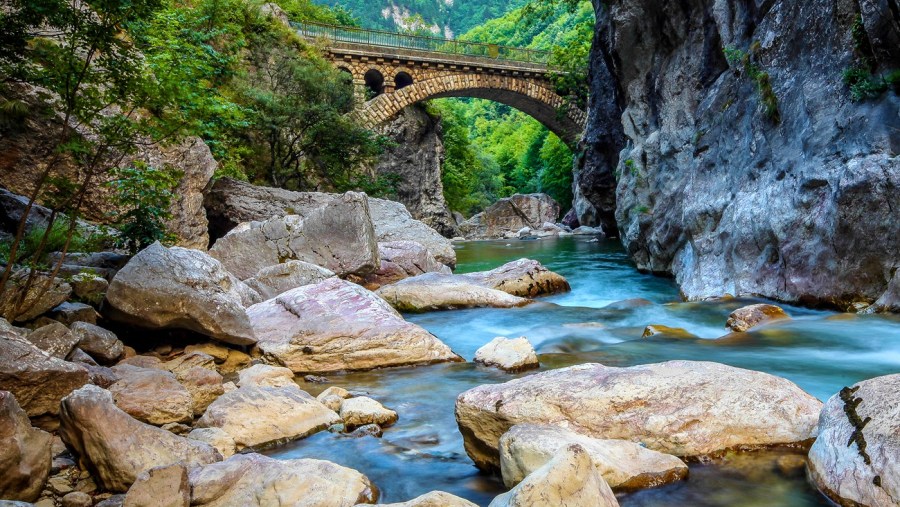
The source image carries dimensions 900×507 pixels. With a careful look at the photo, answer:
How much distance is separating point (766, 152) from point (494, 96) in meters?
27.7

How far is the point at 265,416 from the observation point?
170 inches

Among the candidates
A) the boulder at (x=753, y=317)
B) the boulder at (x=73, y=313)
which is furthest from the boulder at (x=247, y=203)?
the boulder at (x=753, y=317)

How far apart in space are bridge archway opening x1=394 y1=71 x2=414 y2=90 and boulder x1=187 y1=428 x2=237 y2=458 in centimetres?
2960

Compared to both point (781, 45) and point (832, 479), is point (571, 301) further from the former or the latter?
point (832, 479)

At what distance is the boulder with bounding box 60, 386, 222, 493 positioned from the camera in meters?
3.31

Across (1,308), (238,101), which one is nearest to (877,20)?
(1,308)

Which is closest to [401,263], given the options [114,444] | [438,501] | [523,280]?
[523,280]

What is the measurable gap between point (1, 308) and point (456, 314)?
20.4 feet

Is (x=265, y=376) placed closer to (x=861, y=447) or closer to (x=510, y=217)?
(x=861, y=447)

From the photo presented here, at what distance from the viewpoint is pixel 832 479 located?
123 inches

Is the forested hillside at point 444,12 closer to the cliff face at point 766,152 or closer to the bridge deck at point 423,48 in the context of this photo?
the bridge deck at point 423,48

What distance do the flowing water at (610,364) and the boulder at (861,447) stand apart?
16 centimetres

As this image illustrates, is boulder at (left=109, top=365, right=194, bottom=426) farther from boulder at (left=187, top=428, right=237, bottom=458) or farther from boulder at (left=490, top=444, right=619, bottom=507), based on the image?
boulder at (left=490, top=444, right=619, bottom=507)

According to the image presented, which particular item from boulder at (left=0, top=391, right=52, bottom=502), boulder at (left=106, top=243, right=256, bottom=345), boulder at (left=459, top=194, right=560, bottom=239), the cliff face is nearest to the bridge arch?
boulder at (left=459, top=194, right=560, bottom=239)
